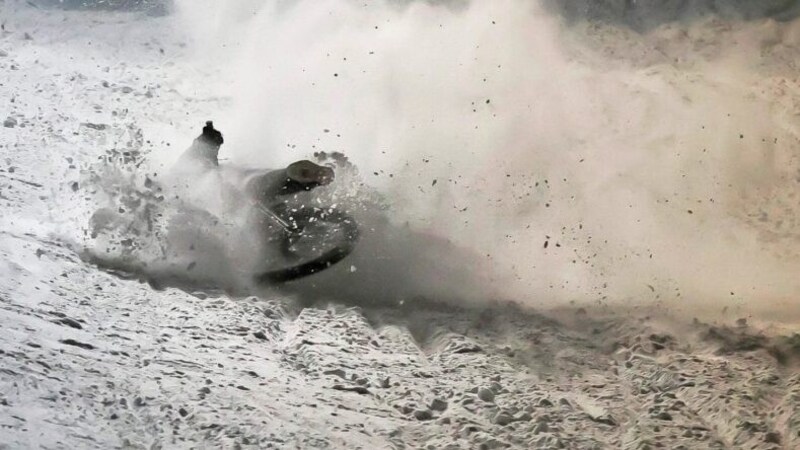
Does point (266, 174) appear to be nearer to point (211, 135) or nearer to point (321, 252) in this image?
point (211, 135)

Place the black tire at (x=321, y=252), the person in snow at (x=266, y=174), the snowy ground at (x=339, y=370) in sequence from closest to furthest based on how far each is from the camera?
the snowy ground at (x=339, y=370), the black tire at (x=321, y=252), the person in snow at (x=266, y=174)

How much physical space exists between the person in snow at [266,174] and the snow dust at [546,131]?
0.21ft

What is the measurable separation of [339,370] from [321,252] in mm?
357

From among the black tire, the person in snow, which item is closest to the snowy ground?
the black tire

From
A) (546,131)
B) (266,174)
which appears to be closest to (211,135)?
(266,174)

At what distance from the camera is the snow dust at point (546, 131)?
1.62 metres

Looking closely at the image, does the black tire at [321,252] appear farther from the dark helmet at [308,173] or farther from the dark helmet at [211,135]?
the dark helmet at [211,135]

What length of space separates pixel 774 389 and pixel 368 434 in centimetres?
77

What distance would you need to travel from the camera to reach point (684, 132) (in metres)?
1.83

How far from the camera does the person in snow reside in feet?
5.74

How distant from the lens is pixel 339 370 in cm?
137

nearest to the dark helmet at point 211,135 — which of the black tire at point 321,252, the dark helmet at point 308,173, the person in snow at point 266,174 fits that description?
the person in snow at point 266,174

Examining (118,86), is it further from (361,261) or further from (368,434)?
(368,434)

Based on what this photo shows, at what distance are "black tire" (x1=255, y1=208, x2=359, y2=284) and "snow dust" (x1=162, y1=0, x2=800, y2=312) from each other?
0.37 feet
